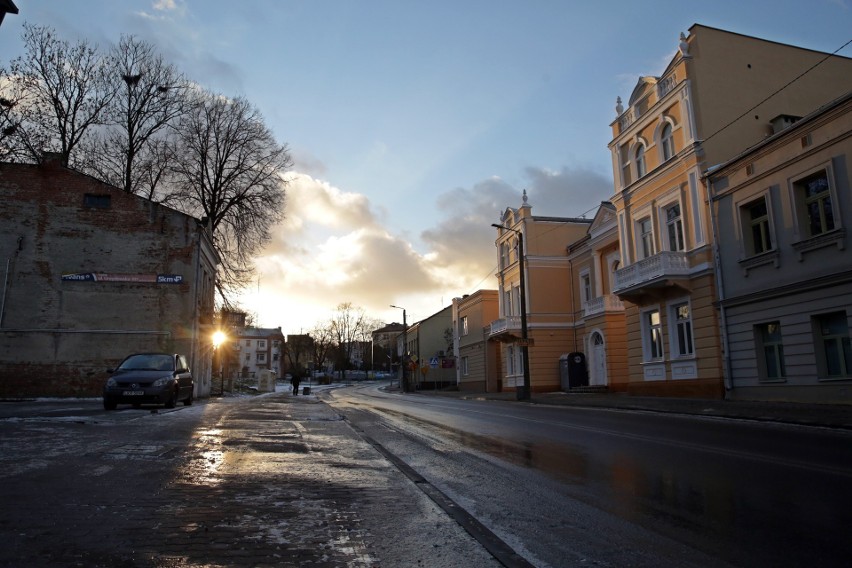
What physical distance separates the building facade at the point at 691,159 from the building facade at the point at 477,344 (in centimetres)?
2029

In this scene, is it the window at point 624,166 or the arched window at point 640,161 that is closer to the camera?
the arched window at point 640,161

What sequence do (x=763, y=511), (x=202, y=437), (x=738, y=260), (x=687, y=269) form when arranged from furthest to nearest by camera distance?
(x=687, y=269)
(x=738, y=260)
(x=202, y=437)
(x=763, y=511)

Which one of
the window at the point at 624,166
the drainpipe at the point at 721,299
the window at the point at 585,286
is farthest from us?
the window at the point at 585,286

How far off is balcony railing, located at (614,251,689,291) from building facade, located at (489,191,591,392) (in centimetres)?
1207

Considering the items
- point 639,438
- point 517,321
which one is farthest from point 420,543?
point 517,321

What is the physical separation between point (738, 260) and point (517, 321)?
19.7 m

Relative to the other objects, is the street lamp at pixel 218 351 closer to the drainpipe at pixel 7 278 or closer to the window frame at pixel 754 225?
the drainpipe at pixel 7 278

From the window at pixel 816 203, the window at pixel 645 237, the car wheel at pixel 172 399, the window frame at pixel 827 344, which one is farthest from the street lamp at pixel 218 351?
the window at pixel 816 203

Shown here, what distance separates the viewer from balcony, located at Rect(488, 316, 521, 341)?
1527 inches

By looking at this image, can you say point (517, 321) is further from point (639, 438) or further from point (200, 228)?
point (639, 438)

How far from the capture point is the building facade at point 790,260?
16344mm

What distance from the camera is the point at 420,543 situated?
4020mm

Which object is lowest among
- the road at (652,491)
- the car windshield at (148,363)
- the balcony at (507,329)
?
the road at (652,491)

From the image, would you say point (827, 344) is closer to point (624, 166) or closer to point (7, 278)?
point (624, 166)
